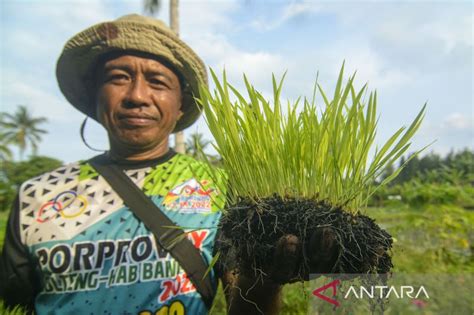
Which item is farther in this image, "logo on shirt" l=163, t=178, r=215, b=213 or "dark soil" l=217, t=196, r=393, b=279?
"logo on shirt" l=163, t=178, r=215, b=213

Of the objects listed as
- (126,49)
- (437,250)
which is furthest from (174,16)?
(437,250)

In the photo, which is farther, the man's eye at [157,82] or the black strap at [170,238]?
the man's eye at [157,82]

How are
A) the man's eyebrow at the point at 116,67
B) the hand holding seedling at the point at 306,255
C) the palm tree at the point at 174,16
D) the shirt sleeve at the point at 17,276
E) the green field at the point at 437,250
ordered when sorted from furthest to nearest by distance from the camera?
the palm tree at the point at 174,16
the green field at the point at 437,250
the man's eyebrow at the point at 116,67
the shirt sleeve at the point at 17,276
the hand holding seedling at the point at 306,255

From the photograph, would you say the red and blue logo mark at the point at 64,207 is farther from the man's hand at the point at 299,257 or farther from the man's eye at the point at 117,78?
the man's hand at the point at 299,257

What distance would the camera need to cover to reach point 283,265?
25.7 inches

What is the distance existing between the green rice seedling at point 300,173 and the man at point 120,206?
323mm

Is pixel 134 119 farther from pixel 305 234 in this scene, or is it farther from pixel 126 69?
pixel 305 234

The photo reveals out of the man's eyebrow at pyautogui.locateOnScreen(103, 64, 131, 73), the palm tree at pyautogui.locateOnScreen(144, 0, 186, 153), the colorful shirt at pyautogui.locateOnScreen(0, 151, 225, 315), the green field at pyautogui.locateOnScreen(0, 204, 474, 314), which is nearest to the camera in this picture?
the colorful shirt at pyautogui.locateOnScreen(0, 151, 225, 315)

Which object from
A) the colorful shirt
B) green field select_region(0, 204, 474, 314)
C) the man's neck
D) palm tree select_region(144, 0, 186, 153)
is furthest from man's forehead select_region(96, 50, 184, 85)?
palm tree select_region(144, 0, 186, 153)

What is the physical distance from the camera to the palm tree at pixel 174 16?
194 inches

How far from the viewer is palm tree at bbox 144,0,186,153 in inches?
194

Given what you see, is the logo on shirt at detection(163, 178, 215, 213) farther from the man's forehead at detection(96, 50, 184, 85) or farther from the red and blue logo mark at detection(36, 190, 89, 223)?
the man's forehead at detection(96, 50, 184, 85)

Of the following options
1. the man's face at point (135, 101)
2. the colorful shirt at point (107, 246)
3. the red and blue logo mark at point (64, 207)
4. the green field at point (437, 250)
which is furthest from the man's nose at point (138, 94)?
the green field at point (437, 250)

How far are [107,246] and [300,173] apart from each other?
32.6 inches
